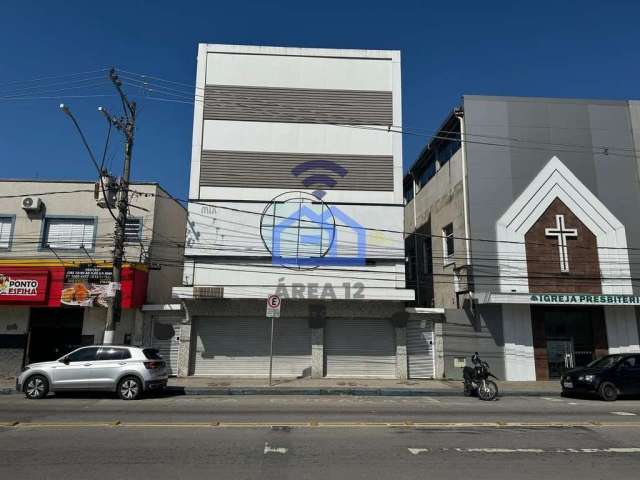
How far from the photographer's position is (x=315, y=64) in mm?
22484

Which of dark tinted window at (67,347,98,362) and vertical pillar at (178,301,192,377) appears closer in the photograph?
dark tinted window at (67,347,98,362)

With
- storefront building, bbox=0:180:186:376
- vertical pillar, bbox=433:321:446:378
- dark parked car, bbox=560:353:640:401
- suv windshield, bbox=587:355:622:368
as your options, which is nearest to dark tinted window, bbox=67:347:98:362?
storefront building, bbox=0:180:186:376

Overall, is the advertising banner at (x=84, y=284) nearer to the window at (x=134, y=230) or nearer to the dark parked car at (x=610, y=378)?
the window at (x=134, y=230)

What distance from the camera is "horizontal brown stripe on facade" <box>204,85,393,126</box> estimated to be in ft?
71.2

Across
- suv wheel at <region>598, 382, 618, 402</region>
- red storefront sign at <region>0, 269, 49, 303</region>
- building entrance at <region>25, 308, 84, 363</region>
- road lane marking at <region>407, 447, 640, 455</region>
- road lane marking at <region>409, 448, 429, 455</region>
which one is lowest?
road lane marking at <region>409, 448, 429, 455</region>

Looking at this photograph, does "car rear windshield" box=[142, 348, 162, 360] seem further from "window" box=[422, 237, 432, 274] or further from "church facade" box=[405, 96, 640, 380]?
"window" box=[422, 237, 432, 274]

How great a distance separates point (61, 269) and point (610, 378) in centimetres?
2001

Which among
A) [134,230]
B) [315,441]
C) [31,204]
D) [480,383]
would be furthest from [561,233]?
[31,204]

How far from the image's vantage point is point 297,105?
863 inches

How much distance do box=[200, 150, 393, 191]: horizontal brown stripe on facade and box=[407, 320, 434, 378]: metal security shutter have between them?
19.7 feet

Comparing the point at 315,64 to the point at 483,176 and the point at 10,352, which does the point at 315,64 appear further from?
the point at 10,352

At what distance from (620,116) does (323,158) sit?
538 inches

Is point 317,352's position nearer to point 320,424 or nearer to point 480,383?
point 480,383

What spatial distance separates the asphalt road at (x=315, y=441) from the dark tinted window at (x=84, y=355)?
1.74m
